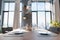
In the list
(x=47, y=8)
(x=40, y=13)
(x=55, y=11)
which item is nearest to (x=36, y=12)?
(x=40, y=13)

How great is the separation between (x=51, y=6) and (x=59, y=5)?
0.83m

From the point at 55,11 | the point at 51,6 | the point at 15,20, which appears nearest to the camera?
the point at 15,20

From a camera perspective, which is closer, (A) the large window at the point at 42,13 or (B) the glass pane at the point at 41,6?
(A) the large window at the point at 42,13

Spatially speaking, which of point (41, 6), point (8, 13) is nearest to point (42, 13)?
point (41, 6)

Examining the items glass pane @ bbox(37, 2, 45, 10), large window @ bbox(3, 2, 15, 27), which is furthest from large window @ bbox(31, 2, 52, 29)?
large window @ bbox(3, 2, 15, 27)

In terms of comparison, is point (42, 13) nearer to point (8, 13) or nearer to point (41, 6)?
point (41, 6)

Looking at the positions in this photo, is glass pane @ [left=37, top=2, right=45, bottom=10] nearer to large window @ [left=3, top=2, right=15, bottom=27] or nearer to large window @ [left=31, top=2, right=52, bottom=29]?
large window @ [left=31, top=2, right=52, bottom=29]

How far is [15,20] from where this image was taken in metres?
8.64

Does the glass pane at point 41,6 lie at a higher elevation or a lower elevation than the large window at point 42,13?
higher

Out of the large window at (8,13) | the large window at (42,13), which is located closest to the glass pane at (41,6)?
the large window at (42,13)

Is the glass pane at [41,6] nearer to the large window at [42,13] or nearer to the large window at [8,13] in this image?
the large window at [42,13]

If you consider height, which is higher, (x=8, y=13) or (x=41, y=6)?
(x=41, y=6)

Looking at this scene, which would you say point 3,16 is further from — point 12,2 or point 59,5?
point 59,5

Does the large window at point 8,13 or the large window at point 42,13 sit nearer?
the large window at point 42,13
